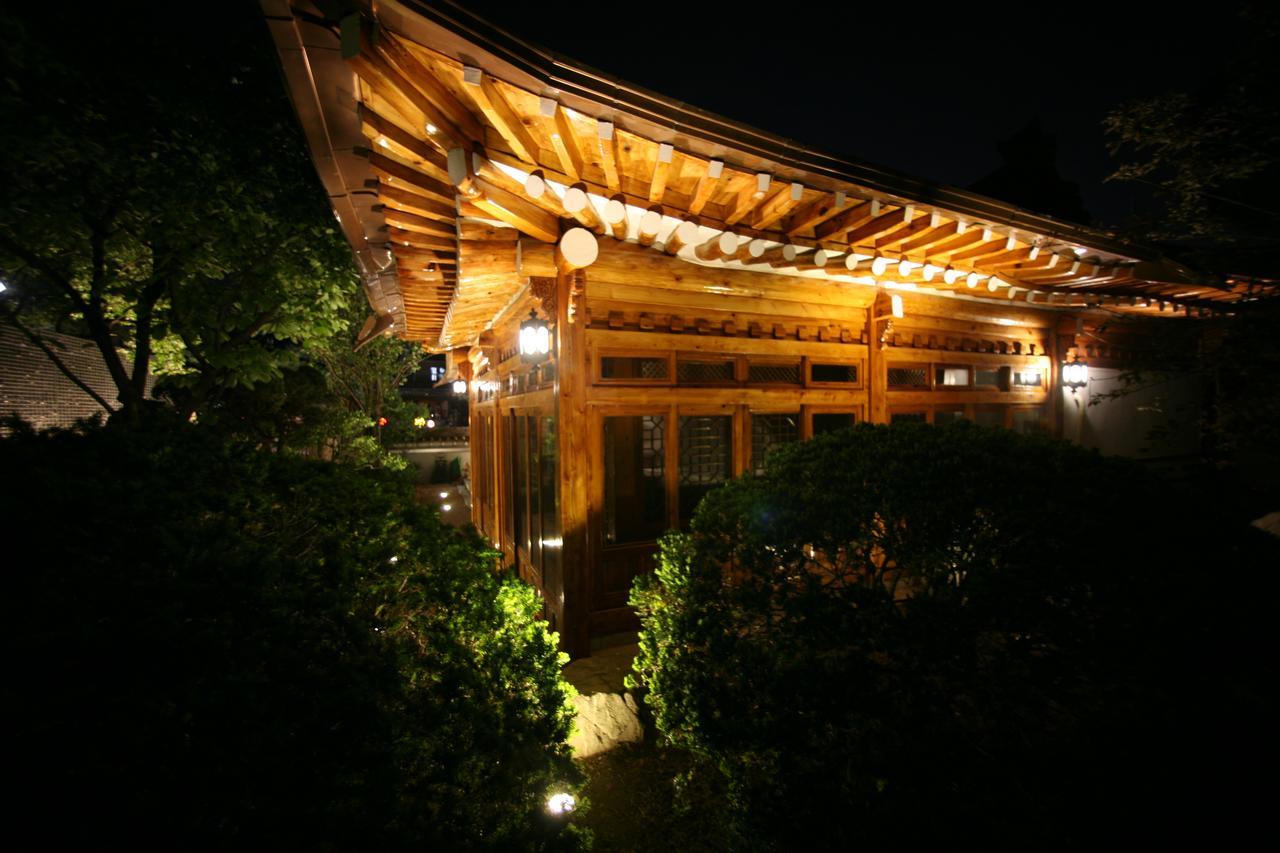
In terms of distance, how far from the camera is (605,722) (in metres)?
5.27

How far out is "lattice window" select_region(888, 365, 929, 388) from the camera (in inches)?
332

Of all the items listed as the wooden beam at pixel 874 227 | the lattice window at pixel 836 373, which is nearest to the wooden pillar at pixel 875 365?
the lattice window at pixel 836 373

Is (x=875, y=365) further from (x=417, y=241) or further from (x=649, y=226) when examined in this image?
(x=417, y=241)

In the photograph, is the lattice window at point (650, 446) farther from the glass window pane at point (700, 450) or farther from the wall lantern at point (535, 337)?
the wall lantern at point (535, 337)

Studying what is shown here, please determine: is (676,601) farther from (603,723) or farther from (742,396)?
(742,396)

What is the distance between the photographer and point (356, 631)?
2.23 m

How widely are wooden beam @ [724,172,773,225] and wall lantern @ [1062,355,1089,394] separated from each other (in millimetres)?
8966

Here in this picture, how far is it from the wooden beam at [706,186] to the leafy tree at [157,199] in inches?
297

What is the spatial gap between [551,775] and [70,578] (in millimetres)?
2553

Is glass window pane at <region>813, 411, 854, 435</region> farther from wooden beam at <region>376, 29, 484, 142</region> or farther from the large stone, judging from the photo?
wooden beam at <region>376, 29, 484, 142</region>

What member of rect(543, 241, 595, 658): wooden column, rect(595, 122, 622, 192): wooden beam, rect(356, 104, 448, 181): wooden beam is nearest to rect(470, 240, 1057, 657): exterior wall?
rect(543, 241, 595, 658): wooden column

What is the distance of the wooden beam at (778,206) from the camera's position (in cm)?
461

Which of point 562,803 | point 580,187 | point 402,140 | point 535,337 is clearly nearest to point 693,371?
point 535,337

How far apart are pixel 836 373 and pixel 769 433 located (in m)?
2.08
